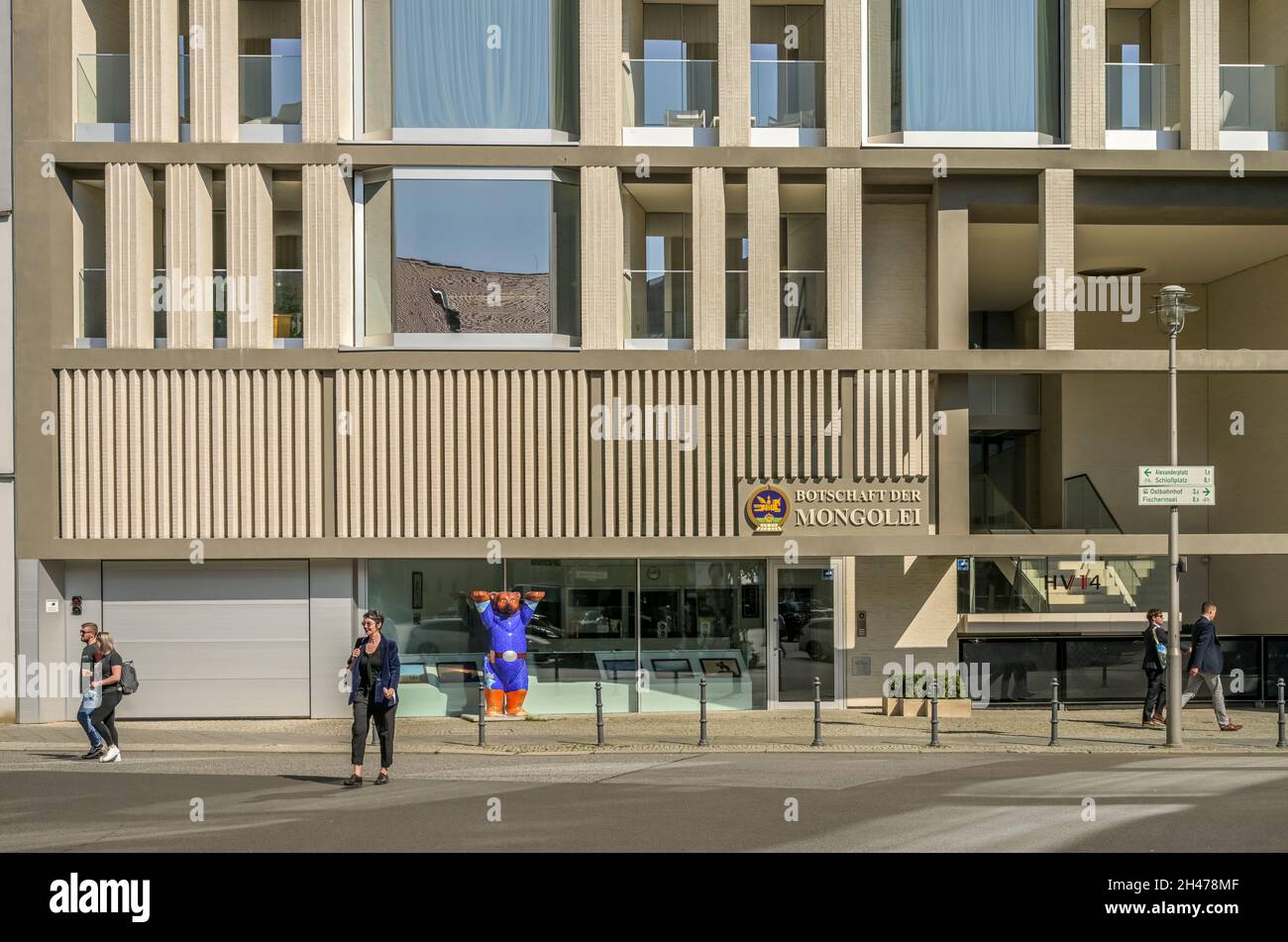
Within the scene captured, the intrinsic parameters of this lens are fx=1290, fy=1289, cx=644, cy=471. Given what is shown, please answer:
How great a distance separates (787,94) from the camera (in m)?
22.8

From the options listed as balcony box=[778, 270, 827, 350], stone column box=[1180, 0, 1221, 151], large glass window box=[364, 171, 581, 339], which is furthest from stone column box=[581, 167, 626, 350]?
stone column box=[1180, 0, 1221, 151]

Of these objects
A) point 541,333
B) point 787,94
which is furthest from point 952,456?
point 541,333

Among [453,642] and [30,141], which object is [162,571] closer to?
[453,642]

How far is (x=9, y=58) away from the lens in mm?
21656

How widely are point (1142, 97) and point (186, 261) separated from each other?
16972 mm

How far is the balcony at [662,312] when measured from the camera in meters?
22.5

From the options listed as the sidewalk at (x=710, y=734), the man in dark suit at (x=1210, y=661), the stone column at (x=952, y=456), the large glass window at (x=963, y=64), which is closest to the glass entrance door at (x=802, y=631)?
the sidewalk at (x=710, y=734)

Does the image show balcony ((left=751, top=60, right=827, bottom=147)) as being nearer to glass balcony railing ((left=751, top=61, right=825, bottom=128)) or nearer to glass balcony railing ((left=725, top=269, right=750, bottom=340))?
glass balcony railing ((left=751, top=61, right=825, bottom=128))

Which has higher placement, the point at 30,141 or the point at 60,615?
the point at 30,141

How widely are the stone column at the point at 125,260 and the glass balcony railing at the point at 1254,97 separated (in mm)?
18957

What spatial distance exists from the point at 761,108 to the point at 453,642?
10.8 metres

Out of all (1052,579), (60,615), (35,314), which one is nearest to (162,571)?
(60,615)

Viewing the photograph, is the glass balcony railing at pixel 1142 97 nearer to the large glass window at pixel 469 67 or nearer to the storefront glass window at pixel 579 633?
the large glass window at pixel 469 67

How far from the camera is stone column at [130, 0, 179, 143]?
21797 millimetres
